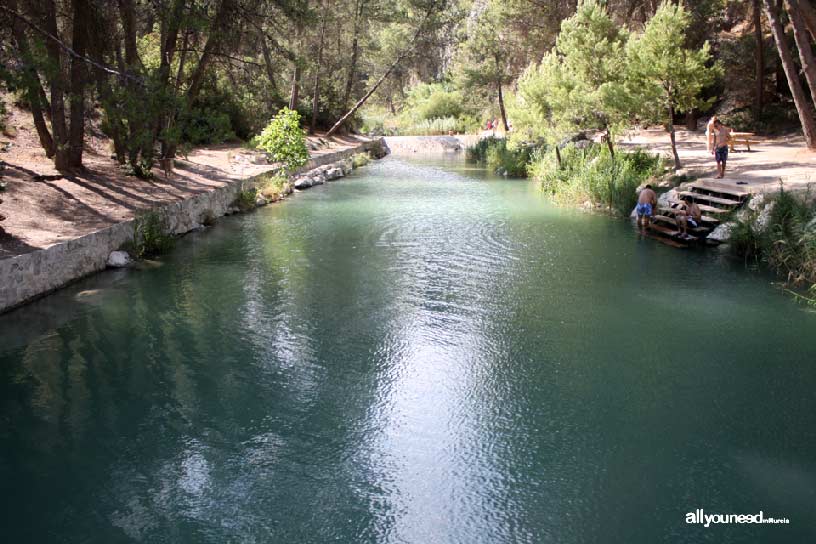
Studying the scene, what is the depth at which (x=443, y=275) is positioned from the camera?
1200 cm

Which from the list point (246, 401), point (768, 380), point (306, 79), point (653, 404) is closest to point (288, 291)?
point (246, 401)

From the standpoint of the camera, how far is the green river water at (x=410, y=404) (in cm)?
522

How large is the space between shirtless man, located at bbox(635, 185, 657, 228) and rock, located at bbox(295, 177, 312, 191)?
1234 centimetres

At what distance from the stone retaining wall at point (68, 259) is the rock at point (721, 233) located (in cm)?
1112

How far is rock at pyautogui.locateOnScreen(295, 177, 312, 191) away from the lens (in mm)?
24359

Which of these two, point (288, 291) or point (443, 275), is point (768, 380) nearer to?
point (443, 275)

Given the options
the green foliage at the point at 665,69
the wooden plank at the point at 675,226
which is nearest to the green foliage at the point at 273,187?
the green foliage at the point at 665,69

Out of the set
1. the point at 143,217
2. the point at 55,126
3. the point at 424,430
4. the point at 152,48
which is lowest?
the point at 424,430

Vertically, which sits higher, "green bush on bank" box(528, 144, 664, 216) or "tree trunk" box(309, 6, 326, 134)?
"tree trunk" box(309, 6, 326, 134)

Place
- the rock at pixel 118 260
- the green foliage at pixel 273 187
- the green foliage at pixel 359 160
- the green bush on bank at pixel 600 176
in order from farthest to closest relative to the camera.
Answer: the green foliage at pixel 359 160
the green foliage at pixel 273 187
the green bush on bank at pixel 600 176
the rock at pixel 118 260

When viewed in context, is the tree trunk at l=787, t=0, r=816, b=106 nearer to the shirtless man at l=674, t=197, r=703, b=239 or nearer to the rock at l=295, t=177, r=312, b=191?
the shirtless man at l=674, t=197, r=703, b=239

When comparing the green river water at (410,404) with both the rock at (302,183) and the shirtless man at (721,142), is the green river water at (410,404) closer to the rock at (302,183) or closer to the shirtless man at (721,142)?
the shirtless man at (721,142)

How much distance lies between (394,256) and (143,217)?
192 inches

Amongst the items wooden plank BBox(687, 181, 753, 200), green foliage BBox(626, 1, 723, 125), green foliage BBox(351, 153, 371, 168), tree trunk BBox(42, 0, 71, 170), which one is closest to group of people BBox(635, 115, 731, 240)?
wooden plank BBox(687, 181, 753, 200)
